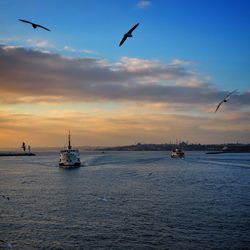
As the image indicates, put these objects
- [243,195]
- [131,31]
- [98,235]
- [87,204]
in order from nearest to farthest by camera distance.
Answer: [131,31], [98,235], [87,204], [243,195]

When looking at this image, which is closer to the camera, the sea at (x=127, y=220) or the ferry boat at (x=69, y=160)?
the sea at (x=127, y=220)

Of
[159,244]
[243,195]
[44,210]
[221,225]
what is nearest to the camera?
[159,244]

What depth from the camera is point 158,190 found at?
5825 centimetres

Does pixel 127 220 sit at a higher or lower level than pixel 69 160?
lower

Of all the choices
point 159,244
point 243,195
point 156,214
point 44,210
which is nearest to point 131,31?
point 159,244

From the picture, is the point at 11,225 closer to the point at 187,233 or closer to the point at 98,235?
the point at 98,235

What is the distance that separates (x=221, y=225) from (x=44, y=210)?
709 inches

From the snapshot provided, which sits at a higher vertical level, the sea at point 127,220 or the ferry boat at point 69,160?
the ferry boat at point 69,160

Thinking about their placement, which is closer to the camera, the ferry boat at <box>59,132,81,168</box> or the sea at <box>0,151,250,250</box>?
the sea at <box>0,151,250,250</box>

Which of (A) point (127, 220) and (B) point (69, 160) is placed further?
(B) point (69, 160)

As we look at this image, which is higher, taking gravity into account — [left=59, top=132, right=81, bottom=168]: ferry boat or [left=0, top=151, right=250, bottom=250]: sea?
[left=59, top=132, right=81, bottom=168]: ferry boat

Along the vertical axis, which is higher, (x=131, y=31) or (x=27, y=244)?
(x=131, y=31)

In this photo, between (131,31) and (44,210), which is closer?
(131,31)

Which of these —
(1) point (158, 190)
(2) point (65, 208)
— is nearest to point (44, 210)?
(2) point (65, 208)
